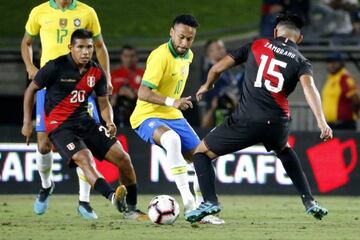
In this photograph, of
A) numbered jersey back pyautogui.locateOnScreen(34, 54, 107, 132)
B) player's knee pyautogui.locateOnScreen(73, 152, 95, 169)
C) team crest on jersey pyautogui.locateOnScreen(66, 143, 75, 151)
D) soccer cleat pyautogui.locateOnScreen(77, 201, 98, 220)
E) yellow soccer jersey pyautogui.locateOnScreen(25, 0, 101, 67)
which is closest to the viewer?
player's knee pyautogui.locateOnScreen(73, 152, 95, 169)

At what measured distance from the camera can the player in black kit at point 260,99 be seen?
36.4ft

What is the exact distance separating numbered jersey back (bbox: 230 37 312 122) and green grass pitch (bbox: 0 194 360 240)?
3.85ft

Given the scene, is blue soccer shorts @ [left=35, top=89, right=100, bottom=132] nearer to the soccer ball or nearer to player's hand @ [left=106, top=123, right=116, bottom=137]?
player's hand @ [left=106, top=123, right=116, bottom=137]

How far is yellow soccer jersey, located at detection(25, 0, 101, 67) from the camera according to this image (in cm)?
1266

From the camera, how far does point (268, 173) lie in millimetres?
17156

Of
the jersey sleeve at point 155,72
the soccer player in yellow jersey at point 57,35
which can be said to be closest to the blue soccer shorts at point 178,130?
the jersey sleeve at point 155,72

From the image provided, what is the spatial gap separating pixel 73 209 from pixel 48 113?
2.15 m

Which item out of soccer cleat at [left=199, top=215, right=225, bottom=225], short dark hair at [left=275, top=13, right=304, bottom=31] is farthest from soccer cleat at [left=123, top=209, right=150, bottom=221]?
short dark hair at [left=275, top=13, right=304, bottom=31]

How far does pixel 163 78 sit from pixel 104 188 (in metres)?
1.55

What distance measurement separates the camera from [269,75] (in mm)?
11133

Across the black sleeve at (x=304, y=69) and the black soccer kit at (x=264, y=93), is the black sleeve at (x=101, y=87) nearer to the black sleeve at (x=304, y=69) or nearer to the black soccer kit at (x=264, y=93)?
the black soccer kit at (x=264, y=93)

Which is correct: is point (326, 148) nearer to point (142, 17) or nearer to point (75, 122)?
point (75, 122)

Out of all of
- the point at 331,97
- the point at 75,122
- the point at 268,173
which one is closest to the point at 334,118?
the point at 331,97

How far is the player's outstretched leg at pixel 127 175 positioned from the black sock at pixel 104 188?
50 centimetres
